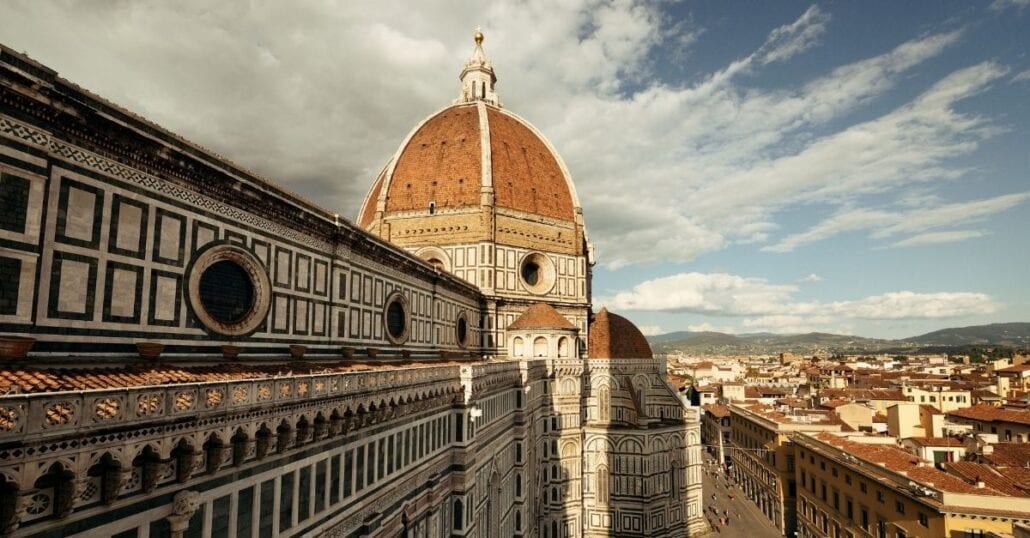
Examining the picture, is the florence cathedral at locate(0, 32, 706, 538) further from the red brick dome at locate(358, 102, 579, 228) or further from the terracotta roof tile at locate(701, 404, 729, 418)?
the terracotta roof tile at locate(701, 404, 729, 418)

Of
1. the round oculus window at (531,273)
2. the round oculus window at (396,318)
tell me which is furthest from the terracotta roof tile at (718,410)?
the round oculus window at (396,318)

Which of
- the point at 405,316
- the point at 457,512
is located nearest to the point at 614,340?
the point at 405,316

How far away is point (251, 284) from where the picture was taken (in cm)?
1506

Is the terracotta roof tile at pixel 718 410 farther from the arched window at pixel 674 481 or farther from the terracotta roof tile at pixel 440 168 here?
the terracotta roof tile at pixel 440 168

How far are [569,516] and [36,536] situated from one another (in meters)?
40.7

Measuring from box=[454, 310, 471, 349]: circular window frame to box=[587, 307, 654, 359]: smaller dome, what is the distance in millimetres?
14051

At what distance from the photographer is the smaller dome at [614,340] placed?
48.2 metres

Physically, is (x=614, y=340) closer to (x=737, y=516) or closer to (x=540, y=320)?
(x=540, y=320)

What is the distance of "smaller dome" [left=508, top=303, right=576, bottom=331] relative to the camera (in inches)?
1662

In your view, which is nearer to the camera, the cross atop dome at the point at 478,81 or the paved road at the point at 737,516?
the paved road at the point at 737,516

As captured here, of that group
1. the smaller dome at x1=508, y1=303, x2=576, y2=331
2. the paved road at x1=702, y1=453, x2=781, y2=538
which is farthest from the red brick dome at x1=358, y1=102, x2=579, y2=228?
the paved road at x1=702, y1=453, x2=781, y2=538

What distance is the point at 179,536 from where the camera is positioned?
9.09 meters

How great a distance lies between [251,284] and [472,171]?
1322 inches

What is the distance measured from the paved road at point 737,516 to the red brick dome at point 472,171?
1215 inches
